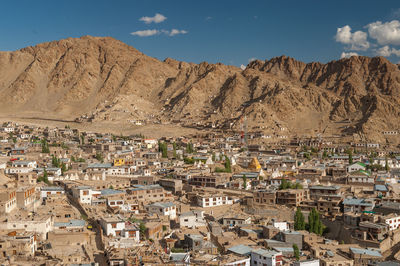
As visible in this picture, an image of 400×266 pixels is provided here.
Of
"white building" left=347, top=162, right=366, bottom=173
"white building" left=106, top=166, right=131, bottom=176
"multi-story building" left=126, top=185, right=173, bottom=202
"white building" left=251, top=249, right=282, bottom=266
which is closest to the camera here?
"white building" left=251, top=249, right=282, bottom=266

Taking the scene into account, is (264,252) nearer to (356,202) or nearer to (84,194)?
(356,202)

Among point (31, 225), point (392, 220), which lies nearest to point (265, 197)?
point (392, 220)

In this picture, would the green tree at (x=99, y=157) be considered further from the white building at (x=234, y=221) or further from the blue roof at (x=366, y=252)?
the blue roof at (x=366, y=252)

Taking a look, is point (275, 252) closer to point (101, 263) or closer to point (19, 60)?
point (101, 263)

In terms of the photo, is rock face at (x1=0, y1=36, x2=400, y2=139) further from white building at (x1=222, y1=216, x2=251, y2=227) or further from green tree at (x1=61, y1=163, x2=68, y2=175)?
white building at (x1=222, y1=216, x2=251, y2=227)

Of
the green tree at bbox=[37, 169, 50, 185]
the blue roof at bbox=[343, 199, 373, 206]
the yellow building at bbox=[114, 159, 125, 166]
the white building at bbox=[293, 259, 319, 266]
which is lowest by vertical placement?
the white building at bbox=[293, 259, 319, 266]

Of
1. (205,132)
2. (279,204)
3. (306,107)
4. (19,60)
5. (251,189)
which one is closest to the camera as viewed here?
(279,204)

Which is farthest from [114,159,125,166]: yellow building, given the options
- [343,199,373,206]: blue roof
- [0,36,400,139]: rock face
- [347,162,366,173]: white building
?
[0,36,400,139]: rock face

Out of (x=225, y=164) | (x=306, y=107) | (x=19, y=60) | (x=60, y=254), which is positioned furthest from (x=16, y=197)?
(x=19, y=60)
